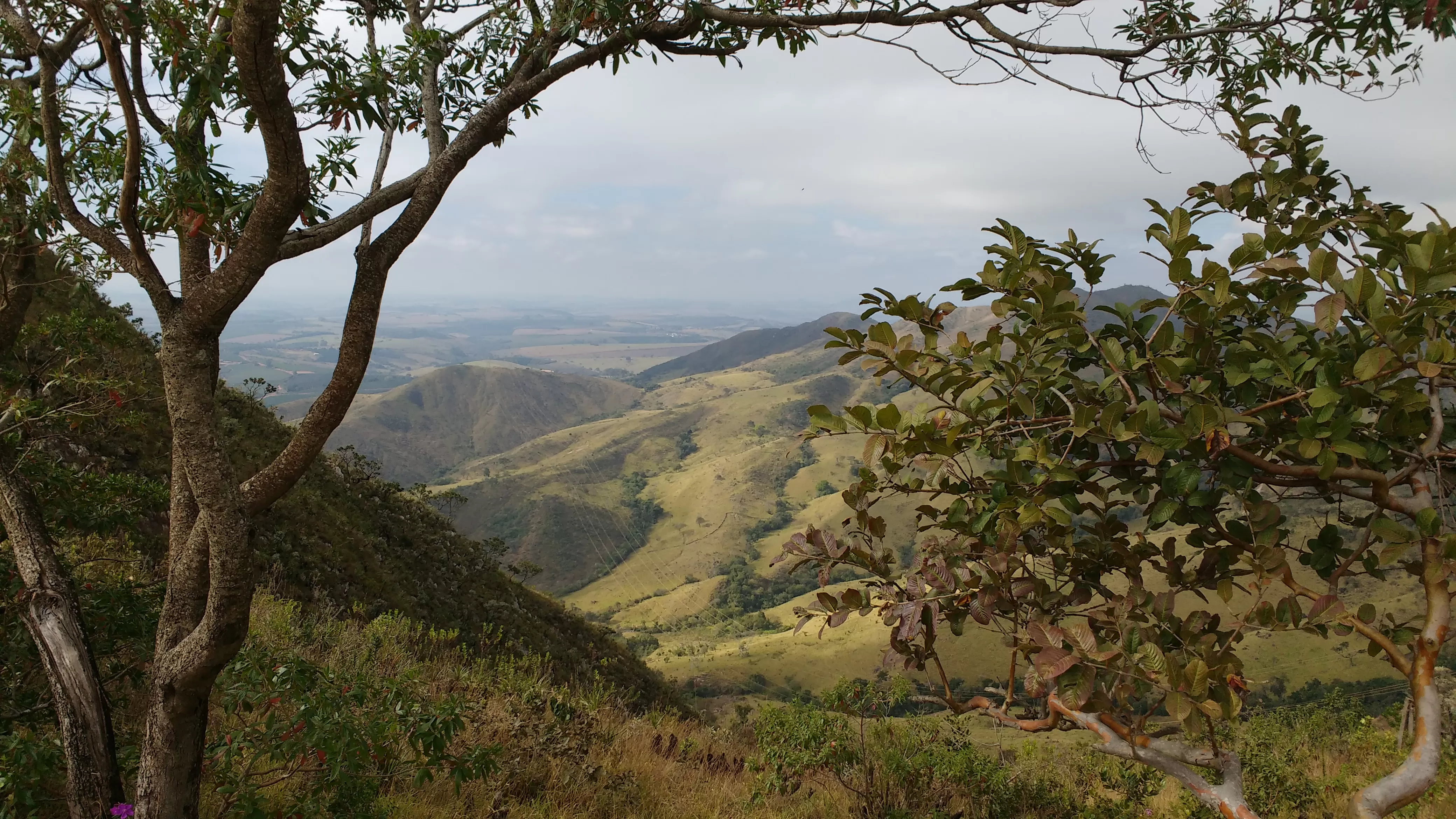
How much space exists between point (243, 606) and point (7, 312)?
281cm

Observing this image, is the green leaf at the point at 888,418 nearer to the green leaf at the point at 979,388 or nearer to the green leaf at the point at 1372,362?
the green leaf at the point at 979,388

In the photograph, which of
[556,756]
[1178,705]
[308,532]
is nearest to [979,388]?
[1178,705]

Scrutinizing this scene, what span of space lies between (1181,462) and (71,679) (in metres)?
4.54

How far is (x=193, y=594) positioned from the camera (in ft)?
9.69

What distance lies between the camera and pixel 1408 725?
2730mm

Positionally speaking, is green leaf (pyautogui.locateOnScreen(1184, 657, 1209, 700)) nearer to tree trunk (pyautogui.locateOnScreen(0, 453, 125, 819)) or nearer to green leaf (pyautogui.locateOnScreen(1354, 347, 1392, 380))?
green leaf (pyautogui.locateOnScreen(1354, 347, 1392, 380))

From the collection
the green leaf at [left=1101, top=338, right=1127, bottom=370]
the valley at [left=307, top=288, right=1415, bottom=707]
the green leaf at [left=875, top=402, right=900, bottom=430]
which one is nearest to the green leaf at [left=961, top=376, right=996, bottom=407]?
the green leaf at [left=875, top=402, right=900, bottom=430]

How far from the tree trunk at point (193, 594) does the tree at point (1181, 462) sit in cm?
230

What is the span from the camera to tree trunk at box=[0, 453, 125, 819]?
301cm

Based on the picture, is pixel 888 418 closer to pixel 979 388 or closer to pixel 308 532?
pixel 979 388

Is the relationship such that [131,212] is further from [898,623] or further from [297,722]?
[898,623]

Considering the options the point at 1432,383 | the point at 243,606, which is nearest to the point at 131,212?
the point at 243,606

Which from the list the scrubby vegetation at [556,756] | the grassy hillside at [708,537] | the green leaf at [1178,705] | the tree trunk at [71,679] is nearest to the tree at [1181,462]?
the green leaf at [1178,705]

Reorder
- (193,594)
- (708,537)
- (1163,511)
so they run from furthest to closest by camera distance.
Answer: (708,537), (193,594), (1163,511)
